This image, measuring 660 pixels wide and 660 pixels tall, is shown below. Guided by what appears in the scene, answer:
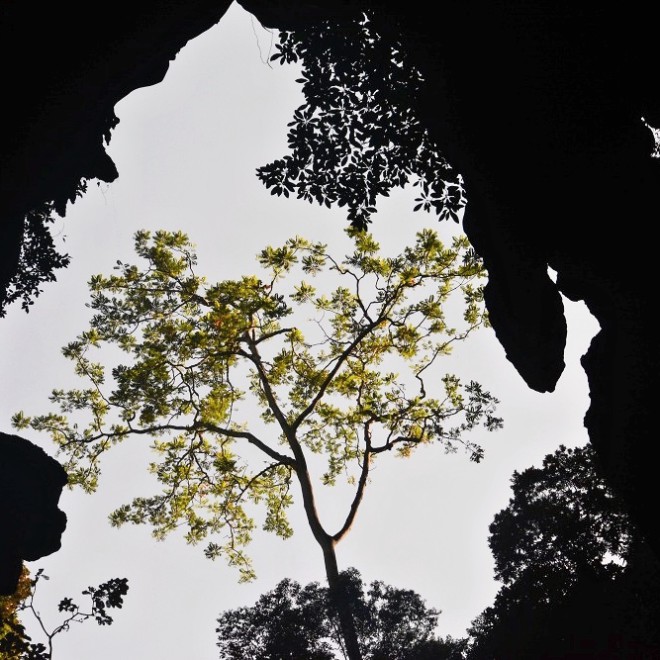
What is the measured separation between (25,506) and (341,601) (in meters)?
9.23

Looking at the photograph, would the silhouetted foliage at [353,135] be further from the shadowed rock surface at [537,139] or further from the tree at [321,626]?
the tree at [321,626]

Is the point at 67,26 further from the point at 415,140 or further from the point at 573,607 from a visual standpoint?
the point at 573,607

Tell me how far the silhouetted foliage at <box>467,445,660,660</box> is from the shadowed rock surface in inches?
350

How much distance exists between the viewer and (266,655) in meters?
13.7

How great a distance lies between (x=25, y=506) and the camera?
18.1 ft

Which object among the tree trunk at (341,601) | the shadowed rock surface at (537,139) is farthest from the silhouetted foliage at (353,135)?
the tree trunk at (341,601)

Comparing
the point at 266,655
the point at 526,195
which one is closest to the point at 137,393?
the point at 266,655

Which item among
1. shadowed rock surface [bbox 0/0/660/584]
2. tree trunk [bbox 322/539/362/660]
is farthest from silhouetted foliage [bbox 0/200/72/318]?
tree trunk [bbox 322/539/362/660]

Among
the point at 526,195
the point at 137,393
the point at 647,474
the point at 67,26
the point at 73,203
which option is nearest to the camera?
the point at 647,474

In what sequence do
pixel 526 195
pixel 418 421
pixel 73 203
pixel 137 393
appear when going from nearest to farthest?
1. pixel 526 195
2. pixel 73 203
3. pixel 137 393
4. pixel 418 421

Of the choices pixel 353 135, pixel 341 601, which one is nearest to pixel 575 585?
pixel 341 601

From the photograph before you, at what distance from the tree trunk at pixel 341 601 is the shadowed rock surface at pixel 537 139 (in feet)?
31.4

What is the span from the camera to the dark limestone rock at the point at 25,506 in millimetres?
5348

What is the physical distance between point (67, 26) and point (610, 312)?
5538 millimetres
